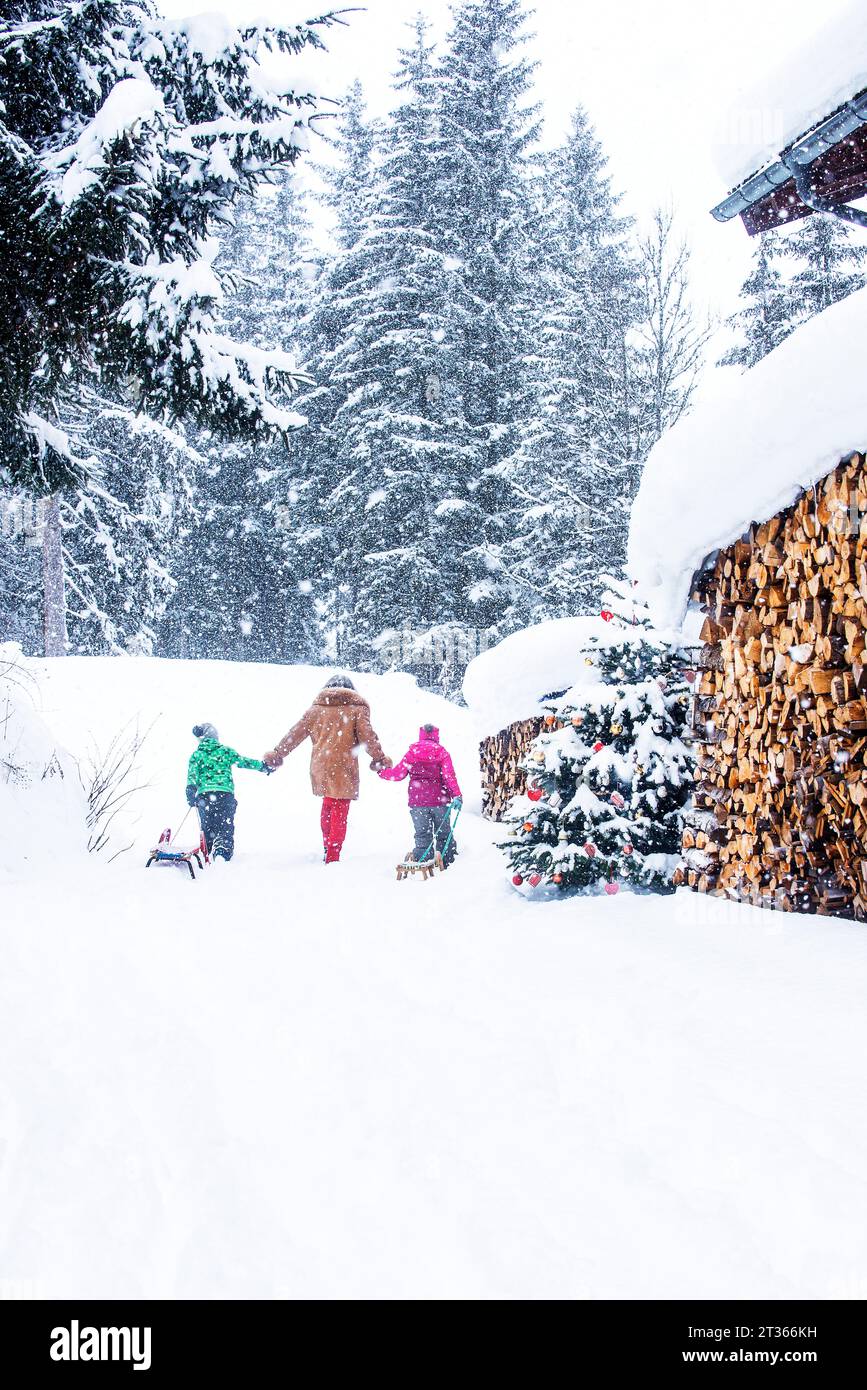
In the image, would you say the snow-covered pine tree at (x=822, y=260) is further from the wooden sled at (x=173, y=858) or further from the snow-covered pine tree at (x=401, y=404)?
the wooden sled at (x=173, y=858)

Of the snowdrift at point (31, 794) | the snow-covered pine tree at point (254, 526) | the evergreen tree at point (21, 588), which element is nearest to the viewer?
the snowdrift at point (31, 794)

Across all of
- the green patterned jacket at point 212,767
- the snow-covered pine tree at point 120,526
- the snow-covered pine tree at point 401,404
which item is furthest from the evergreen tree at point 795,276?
the green patterned jacket at point 212,767

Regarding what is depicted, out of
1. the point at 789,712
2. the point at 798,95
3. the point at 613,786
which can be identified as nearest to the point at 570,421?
the point at 798,95

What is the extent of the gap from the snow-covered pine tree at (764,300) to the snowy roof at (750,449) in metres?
15.2

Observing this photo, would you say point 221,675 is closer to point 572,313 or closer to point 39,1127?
point 572,313

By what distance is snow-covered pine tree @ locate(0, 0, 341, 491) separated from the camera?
19.2ft

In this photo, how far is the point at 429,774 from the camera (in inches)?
320

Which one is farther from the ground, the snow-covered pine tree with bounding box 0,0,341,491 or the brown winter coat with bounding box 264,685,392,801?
the snow-covered pine tree with bounding box 0,0,341,491

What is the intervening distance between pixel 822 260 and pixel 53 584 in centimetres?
1800

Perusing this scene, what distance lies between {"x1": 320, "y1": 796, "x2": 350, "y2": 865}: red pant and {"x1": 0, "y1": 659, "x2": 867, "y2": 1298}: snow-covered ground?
3.38 m

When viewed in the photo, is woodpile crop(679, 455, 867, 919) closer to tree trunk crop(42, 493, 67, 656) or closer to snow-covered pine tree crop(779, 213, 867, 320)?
snow-covered pine tree crop(779, 213, 867, 320)

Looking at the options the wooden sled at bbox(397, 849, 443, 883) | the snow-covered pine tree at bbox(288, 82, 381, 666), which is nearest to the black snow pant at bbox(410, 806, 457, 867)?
the wooden sled at bbox(397, 849, 443, 883)

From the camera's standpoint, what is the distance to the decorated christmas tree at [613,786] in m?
5.39

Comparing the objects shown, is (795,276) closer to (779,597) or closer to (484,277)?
(484,277)
